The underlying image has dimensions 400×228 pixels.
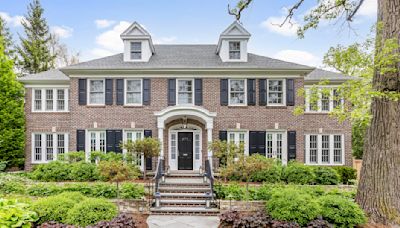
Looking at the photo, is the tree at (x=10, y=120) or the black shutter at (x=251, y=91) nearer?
the black shutter at (x=251, y=91)

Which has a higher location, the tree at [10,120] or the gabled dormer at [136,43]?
the gabled dormer at [136,43]

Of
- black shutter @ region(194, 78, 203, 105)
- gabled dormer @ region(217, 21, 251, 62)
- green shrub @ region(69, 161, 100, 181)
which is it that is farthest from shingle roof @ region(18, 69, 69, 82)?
gabled dormer @ region(217, 21, 251, 62)

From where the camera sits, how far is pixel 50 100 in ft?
49.8

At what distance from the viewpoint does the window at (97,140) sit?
14055mm

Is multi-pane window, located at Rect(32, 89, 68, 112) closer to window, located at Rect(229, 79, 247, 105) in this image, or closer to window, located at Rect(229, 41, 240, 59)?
window, located at Rect(229, 79, 247, 105)

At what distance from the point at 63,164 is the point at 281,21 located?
11.5m

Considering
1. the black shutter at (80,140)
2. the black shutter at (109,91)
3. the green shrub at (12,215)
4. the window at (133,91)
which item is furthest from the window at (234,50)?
the green shrub at (12,215)

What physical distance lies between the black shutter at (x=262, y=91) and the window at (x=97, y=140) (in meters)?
8.60

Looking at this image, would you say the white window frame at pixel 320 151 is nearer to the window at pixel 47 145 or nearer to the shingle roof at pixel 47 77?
the window at pixel 47 145

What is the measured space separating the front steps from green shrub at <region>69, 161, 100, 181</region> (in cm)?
332

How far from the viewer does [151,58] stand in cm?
1523

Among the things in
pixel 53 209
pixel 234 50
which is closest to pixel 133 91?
pixel 234 50

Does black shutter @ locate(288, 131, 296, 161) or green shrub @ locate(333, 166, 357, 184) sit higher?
black shutter @ locate(288, 131, 296, 161)

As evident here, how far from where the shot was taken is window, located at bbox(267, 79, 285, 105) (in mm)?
14172
